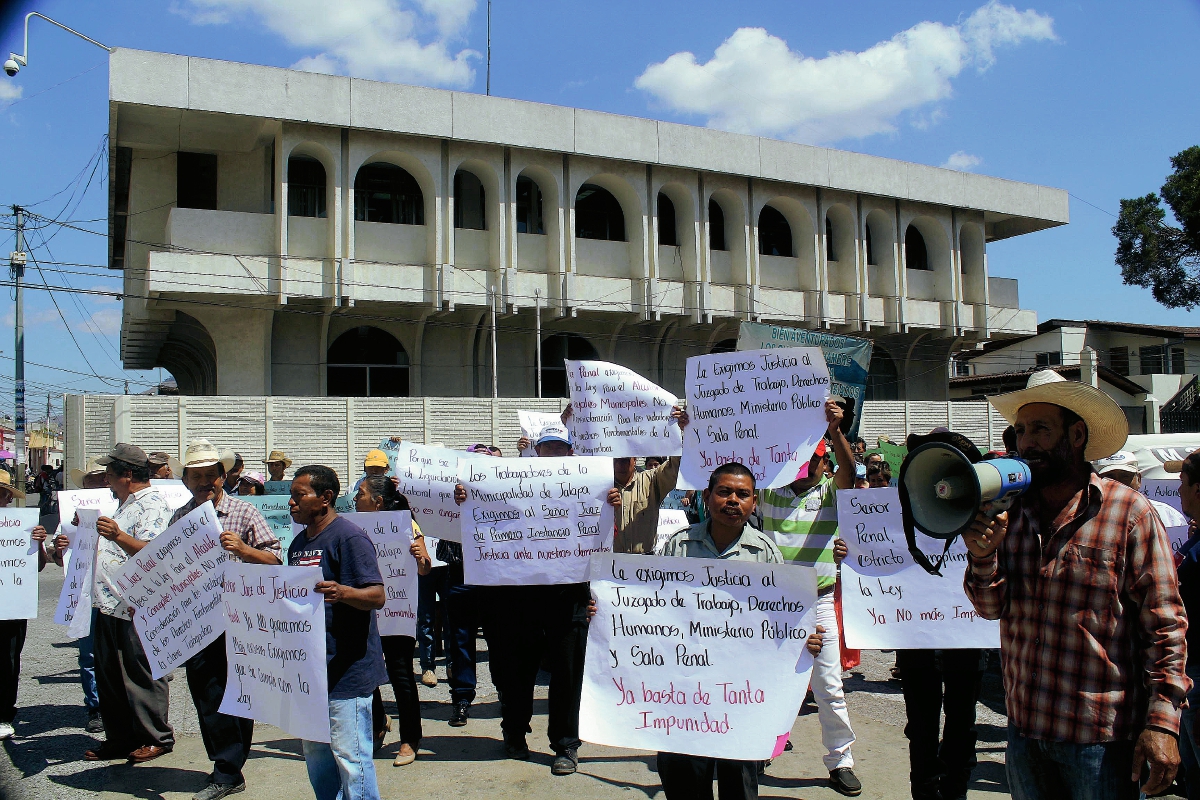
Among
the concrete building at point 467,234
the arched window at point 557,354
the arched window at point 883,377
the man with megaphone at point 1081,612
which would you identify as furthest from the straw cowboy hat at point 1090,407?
the arched window at point 883,377

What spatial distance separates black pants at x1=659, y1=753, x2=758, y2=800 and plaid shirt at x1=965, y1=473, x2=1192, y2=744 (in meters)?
1.29

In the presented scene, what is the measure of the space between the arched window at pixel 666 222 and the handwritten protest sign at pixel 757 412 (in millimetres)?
22396

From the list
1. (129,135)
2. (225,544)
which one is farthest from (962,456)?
(129,135)

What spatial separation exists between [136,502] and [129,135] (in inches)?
746

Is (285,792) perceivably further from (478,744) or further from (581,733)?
(581,733)

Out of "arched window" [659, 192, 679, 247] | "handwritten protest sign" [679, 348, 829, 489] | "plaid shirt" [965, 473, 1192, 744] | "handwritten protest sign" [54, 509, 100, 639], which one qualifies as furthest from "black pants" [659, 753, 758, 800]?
"arched window" [659, 192, 679, 247]

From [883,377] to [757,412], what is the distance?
27.6 meters

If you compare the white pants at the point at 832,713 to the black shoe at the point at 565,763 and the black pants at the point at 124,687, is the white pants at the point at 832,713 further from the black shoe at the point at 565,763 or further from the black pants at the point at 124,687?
the black pants at the point at 124,687

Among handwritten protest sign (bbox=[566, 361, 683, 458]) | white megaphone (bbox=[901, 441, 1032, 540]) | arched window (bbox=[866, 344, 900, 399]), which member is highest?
arched window (bbox=[866, 344, 900, 399])

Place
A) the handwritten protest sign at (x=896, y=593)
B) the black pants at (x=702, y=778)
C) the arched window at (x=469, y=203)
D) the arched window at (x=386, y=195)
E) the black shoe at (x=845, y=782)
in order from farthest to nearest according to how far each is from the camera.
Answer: the arched window at (x=469, y=203)
the arched window at (x=386, y=195)
the black shoe at (x=845, y=782)
the handwritten protest sign at (x=896, y=593)
the black pants at (x=702, y=778)

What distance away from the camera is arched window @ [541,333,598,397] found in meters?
26.8

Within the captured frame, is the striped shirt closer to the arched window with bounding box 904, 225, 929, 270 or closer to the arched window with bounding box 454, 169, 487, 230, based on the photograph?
the arched window with bounding box 454, 169, 487, 230

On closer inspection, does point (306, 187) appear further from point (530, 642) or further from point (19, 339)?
point (530, 642)

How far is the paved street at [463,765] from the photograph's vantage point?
562 centimetres
